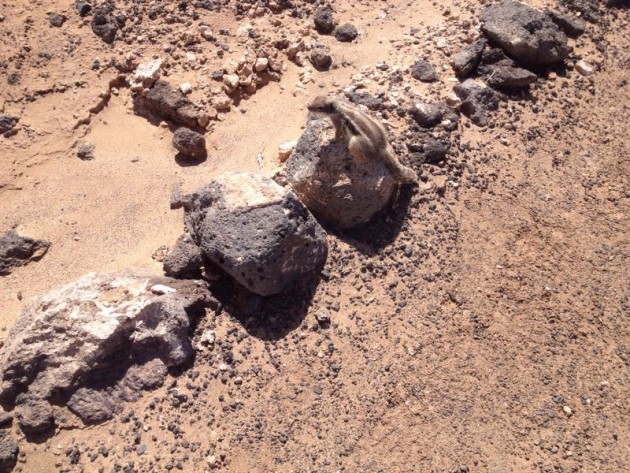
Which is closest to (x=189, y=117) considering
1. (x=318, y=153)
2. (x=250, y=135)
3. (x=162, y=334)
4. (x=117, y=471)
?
(x=250, y=135)

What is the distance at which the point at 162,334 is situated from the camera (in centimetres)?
425

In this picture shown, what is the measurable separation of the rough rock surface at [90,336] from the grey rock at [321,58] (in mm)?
3184

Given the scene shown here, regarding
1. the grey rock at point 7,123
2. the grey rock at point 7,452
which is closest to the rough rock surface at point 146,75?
the grey rock at point 7,123

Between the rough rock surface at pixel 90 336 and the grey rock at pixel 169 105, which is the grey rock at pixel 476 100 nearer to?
the grey rock at pixel 169 105

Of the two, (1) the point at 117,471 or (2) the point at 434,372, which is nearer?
(1) the point at 117,471

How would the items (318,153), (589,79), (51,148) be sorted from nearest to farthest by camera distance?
1. (318,153)
2. (51,148)
3. (589,79)

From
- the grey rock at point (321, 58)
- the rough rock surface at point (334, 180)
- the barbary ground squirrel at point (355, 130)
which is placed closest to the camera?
the barbary ground squirrel at point (355, 130)

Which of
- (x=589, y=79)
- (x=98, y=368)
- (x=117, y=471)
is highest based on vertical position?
(x=589, y=79)

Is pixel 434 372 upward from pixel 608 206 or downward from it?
downward

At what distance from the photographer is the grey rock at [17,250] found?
16.8 ft

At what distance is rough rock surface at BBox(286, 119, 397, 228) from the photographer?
478 cm

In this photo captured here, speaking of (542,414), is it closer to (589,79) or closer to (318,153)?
(318,153)

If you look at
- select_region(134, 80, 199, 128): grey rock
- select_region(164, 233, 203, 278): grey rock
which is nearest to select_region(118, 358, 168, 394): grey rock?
select_region(164, 233, 203, 278): grey rock

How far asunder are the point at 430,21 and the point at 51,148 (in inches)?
173
